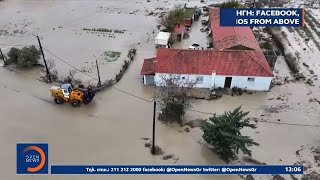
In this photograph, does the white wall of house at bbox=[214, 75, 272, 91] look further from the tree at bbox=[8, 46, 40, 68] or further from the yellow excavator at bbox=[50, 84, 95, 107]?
the tree at bbox=[8, 46, 40, 68]

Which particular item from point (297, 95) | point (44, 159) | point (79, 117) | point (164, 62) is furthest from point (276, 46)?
point (44, 159)

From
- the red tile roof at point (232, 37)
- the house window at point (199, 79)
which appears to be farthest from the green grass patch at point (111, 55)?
the red tile roof at point (232, 37)

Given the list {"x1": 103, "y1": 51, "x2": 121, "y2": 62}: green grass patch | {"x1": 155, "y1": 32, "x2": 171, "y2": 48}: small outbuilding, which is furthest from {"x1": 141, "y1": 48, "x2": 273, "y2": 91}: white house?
{"x1": 155, "y1": 32, "x2": 171, "y2": 48}: small outbuilding

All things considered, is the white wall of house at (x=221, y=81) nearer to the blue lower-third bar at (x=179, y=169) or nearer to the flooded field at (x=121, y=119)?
the flooded field at (x=121, y=119)

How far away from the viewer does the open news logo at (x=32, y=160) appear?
18.6 m

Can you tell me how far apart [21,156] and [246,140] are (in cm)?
1341

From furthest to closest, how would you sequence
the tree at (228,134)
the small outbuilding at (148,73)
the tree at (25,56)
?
the tree at (25,56), the small outbuilding at (148,73), the tree at (228,134)

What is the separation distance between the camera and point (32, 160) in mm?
18609

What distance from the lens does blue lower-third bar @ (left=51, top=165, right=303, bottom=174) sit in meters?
19.7

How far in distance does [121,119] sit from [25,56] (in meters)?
12.1

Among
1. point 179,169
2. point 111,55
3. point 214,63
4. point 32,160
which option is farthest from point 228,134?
point 111,55

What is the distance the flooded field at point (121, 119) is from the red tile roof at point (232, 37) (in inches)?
150

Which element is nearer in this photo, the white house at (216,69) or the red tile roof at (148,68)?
the white house at (216,69)

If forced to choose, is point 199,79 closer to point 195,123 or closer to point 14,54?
point 195,123
